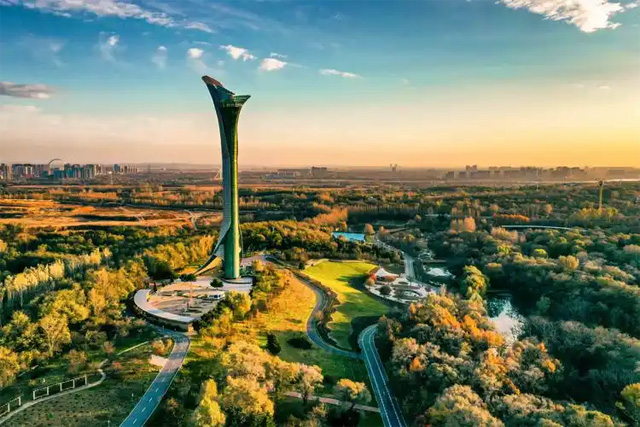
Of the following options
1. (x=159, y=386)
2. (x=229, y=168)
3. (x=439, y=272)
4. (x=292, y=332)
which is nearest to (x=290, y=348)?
(x=292, y=332)

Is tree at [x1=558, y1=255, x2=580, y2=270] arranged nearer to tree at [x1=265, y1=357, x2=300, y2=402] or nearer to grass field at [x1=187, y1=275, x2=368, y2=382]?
grass field at [x1=187, y1=275, x2=368, y2=382]

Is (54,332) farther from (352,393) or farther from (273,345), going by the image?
(352,393)

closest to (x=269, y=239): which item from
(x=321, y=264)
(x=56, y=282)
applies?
(x=321, y=264)

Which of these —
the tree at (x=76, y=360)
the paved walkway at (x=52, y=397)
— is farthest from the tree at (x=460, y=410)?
the tree at (x=76, y=360)

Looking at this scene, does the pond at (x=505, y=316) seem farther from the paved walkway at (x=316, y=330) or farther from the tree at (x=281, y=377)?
the tree at (x=281, y=377)

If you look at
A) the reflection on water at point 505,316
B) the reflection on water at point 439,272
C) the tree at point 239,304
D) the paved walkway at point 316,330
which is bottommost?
the reflection on water at point 505,316

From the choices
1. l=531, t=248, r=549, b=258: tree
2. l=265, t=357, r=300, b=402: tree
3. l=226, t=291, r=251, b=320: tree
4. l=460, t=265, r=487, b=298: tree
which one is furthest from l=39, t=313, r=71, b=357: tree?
l=531, t=248, r=549, b=258: tree
